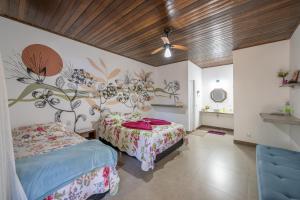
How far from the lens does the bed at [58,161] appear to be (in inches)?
52.6

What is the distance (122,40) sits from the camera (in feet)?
10.5

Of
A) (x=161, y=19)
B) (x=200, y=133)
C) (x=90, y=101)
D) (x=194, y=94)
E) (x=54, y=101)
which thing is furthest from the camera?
(x=194, y=94)

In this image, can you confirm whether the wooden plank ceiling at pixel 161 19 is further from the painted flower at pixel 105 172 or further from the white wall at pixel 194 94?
the painted flower at pixel 105 172

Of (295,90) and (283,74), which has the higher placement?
(283,74)

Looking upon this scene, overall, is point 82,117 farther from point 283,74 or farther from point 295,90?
point 283,74

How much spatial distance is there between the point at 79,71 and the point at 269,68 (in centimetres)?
497

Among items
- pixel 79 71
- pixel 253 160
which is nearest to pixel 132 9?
pixel 79 71

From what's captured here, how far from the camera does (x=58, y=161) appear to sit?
1.45 metres

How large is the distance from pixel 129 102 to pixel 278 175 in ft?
13.0

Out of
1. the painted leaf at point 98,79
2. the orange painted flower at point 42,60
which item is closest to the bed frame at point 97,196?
the orange painted flower at point 42,60

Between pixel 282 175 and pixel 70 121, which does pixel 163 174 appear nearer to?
pixel 282 175

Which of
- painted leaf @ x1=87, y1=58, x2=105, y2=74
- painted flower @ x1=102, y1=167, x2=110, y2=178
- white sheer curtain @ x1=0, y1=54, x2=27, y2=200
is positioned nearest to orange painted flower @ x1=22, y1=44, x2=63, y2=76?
painted leaf @ x1=87, y1=58, x2=105, y2=74

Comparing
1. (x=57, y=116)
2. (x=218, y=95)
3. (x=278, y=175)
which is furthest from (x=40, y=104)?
(x=218, y=95)

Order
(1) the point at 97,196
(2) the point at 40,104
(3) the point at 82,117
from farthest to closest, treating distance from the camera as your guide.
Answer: (3) the point at 82,117 → (2) the point at 40,104 → (1) the point at 97,196
